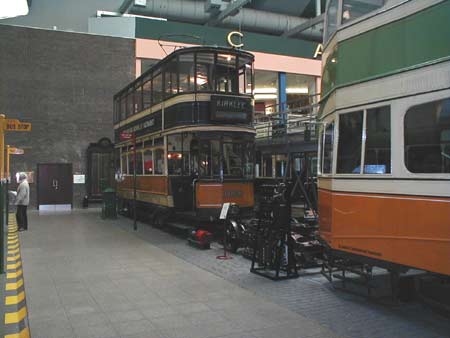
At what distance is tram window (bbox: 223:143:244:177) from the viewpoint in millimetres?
13328

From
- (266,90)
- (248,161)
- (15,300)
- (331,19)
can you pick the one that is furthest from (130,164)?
(266,90)

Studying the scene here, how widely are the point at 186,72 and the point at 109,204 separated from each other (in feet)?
24.7

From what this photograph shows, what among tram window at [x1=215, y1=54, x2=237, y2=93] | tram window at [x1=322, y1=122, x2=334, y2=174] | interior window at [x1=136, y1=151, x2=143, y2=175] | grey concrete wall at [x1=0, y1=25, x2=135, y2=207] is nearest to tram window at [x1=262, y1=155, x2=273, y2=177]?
interior window at [x1=136, y1=151, x2=143, y2=175]

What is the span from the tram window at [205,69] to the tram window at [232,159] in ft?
5.62

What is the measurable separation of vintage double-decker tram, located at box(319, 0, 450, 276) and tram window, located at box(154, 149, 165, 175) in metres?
7.97

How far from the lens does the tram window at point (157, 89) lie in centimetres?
1516

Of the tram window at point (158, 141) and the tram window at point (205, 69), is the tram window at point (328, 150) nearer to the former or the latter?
the tram window at point (205, 69)

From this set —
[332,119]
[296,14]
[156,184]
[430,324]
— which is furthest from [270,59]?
[430,324]

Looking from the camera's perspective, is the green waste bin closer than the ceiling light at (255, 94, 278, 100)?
Yes

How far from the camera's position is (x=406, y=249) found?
565 cm

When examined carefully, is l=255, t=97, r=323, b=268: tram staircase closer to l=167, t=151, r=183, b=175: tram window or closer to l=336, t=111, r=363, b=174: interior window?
l=336, t=111, r=363, b=174: interior window

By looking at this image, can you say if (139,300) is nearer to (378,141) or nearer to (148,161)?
(378,141)

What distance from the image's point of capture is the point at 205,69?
13.6 metres

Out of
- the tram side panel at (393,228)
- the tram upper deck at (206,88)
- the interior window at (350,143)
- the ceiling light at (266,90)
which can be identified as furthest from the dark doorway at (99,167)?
the interior window at (350,143)
